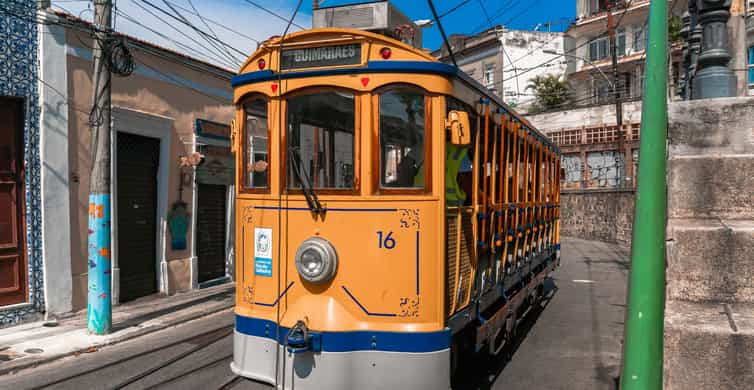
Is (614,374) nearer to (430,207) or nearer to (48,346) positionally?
(430,207)

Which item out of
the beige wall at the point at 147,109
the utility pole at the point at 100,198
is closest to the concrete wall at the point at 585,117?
the beige wall at the point at 147,109

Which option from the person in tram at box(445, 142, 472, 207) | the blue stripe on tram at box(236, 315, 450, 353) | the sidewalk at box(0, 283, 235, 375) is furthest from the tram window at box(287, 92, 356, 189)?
the sidewalk at box(0, 283, 235, 375)

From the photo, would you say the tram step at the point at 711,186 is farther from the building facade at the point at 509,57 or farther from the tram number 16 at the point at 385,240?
the building facade at the point at 509,57

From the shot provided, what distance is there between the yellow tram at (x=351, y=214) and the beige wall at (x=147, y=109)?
6.47m

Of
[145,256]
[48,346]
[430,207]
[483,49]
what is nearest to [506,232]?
[430,207]

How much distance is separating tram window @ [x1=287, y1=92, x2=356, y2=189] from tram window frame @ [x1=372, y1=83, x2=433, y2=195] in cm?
20

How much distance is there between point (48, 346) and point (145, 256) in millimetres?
4170

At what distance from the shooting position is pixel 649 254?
9.14 ft

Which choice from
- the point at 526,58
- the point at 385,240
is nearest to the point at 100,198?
the point at 385,240

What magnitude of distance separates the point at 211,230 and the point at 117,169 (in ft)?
11.1

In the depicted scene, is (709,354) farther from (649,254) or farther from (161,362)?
(161,362)

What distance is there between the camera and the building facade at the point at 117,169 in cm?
984

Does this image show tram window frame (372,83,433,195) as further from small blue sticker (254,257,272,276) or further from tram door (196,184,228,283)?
tram door (196,184,228,283)

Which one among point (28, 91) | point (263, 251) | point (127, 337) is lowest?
point (127, 337)
